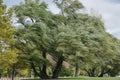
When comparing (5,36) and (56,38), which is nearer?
(5,36)

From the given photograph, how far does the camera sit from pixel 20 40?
3419 centimetres

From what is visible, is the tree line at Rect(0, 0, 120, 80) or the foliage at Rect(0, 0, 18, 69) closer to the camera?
the foliage at Rect(0, 0, 18, 69)

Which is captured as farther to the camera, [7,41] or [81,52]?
[81,52]

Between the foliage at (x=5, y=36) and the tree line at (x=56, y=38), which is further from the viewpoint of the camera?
the tree line at (x=56, y=38)

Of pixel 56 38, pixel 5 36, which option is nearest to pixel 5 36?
pixel 5 36

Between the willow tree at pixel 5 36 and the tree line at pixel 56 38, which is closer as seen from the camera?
the willow tree at pixel 5 36

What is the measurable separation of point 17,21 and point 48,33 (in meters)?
3.96

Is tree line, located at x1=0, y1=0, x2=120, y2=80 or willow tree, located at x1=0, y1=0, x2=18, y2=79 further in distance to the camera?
tree line, located at x1=0, y1=0, x2=120, y2=80

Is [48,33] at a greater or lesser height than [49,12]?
lesser

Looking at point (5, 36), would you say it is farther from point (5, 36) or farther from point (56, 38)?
point (56, 38)

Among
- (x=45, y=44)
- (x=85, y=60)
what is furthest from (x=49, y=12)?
(x=85, y=60)

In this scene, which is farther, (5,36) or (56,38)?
(56,38)

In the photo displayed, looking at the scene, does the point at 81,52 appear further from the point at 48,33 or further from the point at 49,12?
the point at 49,12

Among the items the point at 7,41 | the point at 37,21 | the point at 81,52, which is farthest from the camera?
the point at 37,21
